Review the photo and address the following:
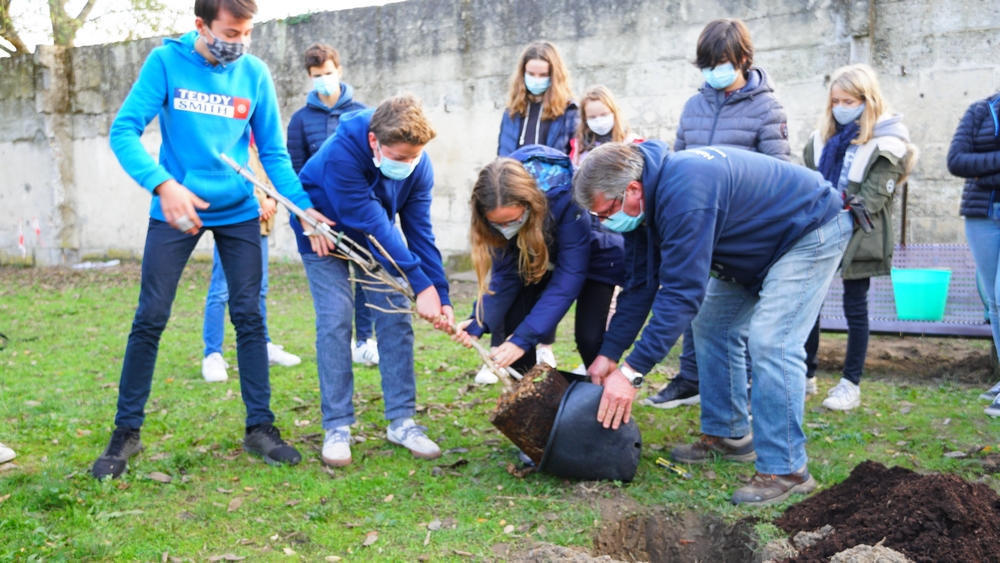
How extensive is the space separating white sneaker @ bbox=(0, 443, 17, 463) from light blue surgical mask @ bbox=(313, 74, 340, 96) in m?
2.98

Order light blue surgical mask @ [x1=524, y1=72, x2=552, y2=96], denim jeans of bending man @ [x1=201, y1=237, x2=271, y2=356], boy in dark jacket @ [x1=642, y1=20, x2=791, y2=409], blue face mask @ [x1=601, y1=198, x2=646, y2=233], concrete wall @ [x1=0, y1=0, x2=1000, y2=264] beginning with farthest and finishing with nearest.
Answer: concrete wall @ [x1=0, y1=0, x2=1000, y2=264] → denim jeans of bending man @ [x1=201, y1=237, x2=271, y2=356] → light blue surgical mask @ [x1=524, y1=72, x2=552, y2=96] → boy in dark jacket @ [x1=642, y1=20, x2=791, y2=409] → blue face mask @ [x1=601, y1=198, x2=646, y2=233]

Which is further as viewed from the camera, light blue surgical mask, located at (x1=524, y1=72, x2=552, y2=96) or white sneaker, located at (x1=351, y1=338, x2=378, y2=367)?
white sneaker, located at (x1=351, y1=338, x2=378, y2=367)

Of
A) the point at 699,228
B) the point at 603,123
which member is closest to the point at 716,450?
the point at 699,228

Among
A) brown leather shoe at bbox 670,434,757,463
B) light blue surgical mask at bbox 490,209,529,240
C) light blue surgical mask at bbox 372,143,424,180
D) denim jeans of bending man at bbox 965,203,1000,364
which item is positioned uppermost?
light blue surgical mask at bbox 372,143,424,180

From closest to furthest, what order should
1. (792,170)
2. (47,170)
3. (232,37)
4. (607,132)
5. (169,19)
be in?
(792,170) < (232,37) < (607,132) < (47,170) < (169,19)

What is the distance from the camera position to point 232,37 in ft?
11.5

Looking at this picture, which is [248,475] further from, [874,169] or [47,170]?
[47,170]

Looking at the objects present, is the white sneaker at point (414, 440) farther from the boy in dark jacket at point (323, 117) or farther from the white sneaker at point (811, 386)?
the white sneaker at point (811, 386)

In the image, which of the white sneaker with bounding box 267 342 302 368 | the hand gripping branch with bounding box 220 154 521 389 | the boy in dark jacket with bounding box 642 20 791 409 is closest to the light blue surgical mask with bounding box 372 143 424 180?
the hand gripping branch with bounding box 220 154 521 389

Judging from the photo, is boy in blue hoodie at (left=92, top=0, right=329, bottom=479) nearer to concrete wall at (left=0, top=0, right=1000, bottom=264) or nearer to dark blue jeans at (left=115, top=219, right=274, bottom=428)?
dark blue jeans at (left=115, top=219, right=274, bottom=428)

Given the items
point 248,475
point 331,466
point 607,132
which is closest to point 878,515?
point 331,466

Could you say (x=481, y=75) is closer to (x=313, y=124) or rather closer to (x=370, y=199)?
(x=313, y=124)

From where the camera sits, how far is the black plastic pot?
3.22 m

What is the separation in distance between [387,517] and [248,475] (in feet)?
2.65
